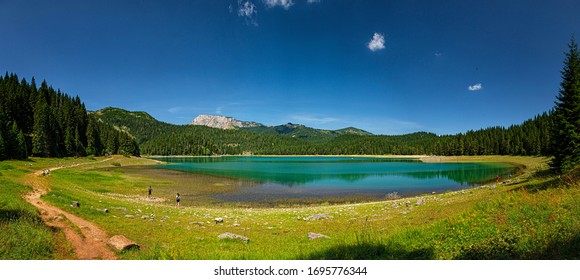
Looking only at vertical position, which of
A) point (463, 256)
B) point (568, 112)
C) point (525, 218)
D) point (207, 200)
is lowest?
point (207, 200)

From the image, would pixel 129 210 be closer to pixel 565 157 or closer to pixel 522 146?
pixel 565 157

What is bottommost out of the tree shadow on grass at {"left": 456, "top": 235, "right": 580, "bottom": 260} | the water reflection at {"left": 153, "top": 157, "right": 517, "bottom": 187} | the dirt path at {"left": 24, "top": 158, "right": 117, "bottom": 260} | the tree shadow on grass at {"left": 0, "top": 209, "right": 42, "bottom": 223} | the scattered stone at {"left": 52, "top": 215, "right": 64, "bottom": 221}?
the water reflection at {"left": 153, "top": 157, "right": 517, "bottom": 187}

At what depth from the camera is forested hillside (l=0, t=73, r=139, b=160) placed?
61.9m

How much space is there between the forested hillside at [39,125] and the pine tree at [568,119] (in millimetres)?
86096

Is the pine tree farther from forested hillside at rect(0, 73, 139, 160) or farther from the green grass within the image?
forested hillside at rect(0, 73, 139, 160)

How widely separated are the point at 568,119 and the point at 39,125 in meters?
103

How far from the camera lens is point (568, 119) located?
30.8m

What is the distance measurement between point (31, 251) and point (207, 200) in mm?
28260

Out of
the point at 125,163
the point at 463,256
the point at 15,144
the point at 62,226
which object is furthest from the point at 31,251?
the point at 125,163

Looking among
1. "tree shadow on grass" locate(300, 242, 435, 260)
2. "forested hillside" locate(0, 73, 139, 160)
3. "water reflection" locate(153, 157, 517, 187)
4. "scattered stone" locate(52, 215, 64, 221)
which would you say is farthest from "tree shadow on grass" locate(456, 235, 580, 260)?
"forested hillside" locate(0, 73, 139, 160)

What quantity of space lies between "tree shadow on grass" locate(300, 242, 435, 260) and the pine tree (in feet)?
101

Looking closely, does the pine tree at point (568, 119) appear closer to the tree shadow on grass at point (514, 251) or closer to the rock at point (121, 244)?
the tree shadow on grass at point (514, 251)

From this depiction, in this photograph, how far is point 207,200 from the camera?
36375 mm

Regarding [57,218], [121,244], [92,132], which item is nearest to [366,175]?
[57,218]
